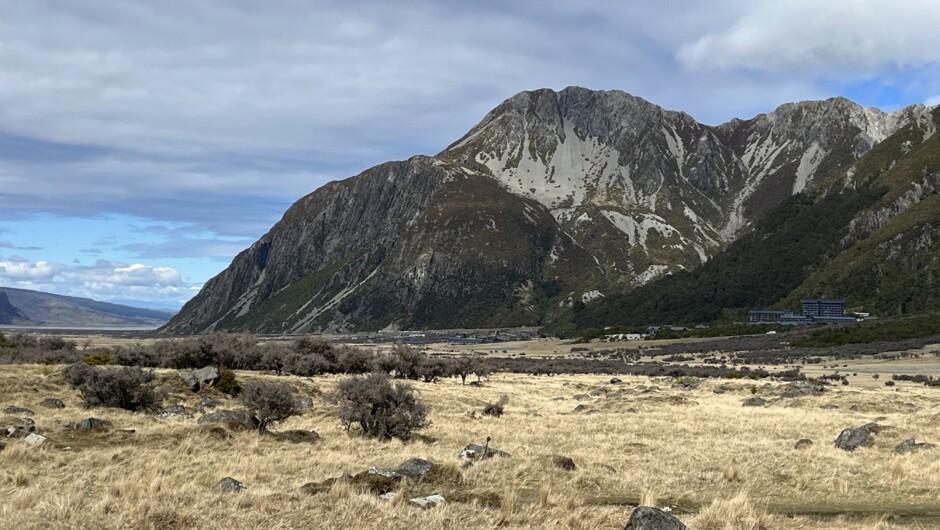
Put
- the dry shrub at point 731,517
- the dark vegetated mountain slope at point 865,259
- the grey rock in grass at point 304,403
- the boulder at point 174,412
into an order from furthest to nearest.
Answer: the dark vegetated mountain slope at point 865,259, the grey rock in grass at point 304,403, the boulder at point 174,412, the dry shrub at point 731,517

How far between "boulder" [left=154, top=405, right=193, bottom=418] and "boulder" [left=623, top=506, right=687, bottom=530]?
19592 millimetres

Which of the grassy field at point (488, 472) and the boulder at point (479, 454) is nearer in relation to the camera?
the grassy field at point (488, 472)

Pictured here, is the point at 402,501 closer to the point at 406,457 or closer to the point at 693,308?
the point at 406,457

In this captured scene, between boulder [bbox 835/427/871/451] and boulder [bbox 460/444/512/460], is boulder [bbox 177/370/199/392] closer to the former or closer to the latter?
boulder [bbox 460/444/512/460]

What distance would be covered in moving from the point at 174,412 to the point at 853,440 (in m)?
23.8

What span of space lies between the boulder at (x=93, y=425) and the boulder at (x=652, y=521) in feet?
54.0

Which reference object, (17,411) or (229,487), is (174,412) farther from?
(229,487)

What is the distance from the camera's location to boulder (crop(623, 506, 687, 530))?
10.2m

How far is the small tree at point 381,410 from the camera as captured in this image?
23.0 m

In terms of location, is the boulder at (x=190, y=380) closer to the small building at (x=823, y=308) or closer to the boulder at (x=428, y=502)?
the boulder at (x=428, y=502)

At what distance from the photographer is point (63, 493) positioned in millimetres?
11531

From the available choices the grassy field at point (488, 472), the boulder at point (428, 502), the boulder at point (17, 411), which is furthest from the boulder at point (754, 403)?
the boulder at point (17, 411)

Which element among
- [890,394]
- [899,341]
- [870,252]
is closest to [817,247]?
[870,252]

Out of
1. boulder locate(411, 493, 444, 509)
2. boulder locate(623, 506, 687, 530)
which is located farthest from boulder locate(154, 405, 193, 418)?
boulder locate(623, 506, 687, 530)
